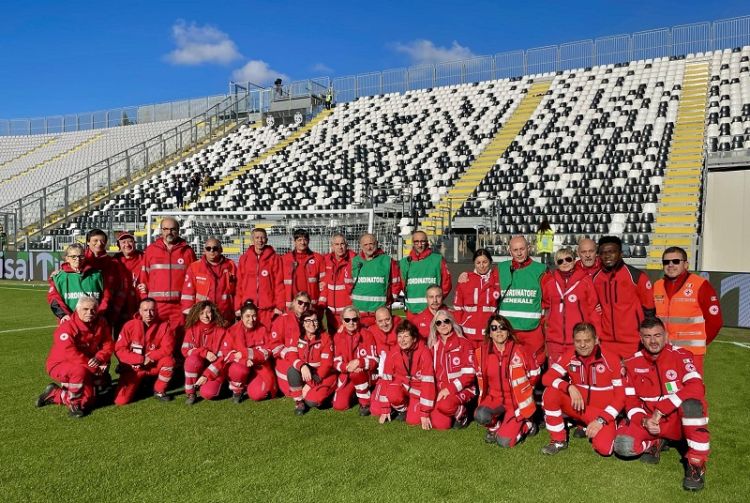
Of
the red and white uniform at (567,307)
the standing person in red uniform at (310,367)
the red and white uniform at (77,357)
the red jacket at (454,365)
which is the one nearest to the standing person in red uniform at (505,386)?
the red jacket at (454,365)

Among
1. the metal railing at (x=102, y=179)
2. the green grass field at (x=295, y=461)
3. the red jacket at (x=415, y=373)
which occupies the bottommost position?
the green grass field at (x=295, y=461)

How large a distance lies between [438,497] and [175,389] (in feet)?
12.9

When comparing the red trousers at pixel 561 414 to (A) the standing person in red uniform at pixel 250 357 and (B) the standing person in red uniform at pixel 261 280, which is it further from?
(B) the standing person in red uniform at pixel 261 280

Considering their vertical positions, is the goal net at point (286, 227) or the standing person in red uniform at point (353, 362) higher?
the goal net at point (286, 227)

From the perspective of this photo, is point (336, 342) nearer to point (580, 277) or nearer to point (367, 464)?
point (367, 464)

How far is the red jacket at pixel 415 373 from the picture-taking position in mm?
5414

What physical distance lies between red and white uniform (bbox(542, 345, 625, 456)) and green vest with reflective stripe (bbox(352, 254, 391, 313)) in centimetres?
243

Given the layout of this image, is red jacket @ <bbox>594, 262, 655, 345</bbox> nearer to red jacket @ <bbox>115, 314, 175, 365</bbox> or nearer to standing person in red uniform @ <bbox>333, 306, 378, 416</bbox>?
standing person in red uniform @ <bbox>333, 306, 378, 416</bbox>

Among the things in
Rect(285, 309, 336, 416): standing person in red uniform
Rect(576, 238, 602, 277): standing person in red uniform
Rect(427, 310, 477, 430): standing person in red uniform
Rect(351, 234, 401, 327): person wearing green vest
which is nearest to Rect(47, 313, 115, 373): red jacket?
Rect(285, 309, 336, 416): standing person in red uniform

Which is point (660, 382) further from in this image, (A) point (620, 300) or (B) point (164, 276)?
(B) point (164, 276)

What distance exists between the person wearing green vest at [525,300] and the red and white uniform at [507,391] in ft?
2.23

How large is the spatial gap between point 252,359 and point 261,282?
1.25 meters

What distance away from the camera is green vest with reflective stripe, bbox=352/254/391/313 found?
22.8ft

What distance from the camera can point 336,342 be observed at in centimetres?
626
